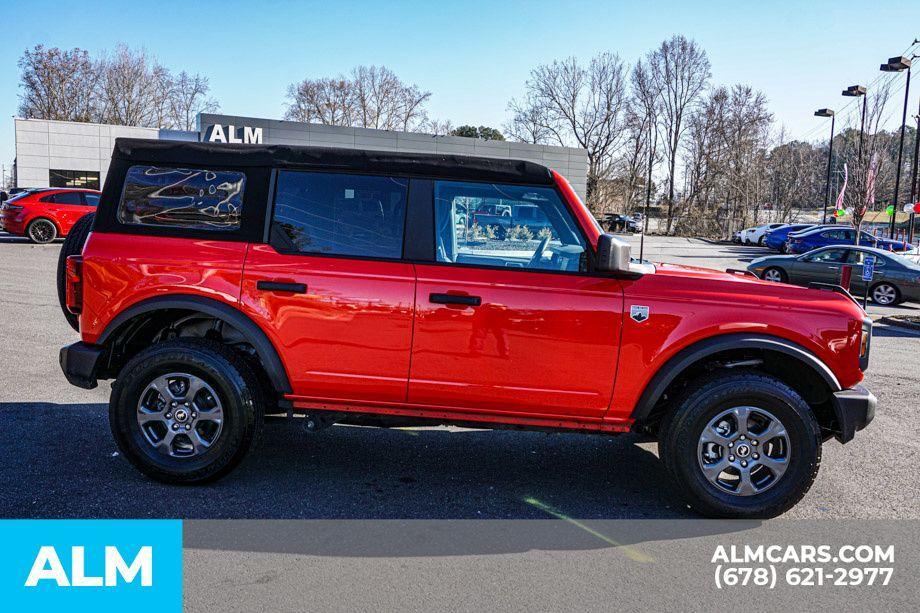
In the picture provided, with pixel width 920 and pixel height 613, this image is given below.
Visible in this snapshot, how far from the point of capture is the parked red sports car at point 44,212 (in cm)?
2127

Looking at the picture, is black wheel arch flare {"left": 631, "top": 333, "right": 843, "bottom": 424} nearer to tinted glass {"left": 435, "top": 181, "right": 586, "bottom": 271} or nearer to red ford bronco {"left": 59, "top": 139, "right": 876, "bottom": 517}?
red ford bronco {"left": 59, "top": 139, "right": 876, "bottom": 517}

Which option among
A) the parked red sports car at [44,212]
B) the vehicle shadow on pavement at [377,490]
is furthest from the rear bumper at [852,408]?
the parked red sports car at [44,212]

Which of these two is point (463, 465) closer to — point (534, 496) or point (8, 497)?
point (534, 496)

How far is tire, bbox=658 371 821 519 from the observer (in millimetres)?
4152

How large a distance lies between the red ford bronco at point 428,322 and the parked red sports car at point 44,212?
62.7 ft

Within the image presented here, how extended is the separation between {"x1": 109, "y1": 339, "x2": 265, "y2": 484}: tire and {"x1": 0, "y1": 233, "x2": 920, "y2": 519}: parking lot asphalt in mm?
157

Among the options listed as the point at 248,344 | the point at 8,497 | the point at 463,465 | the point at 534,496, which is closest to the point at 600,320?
the point at 534,496

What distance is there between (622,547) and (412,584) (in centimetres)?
115

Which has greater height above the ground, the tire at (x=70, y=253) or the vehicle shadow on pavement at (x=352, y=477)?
the tire at (x=70, y=253)

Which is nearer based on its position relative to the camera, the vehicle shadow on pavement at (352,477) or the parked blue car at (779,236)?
the vehicle shadow on pavement at (352,477)

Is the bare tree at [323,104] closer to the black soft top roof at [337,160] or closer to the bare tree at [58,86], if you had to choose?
the bare tree at [58,86]

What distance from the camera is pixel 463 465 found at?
502cm

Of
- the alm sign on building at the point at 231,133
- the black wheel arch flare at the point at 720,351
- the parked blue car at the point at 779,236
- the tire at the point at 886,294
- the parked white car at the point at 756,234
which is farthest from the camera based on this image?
the parked white car at the point at 756,234

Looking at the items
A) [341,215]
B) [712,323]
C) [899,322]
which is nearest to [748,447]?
[712,323]
